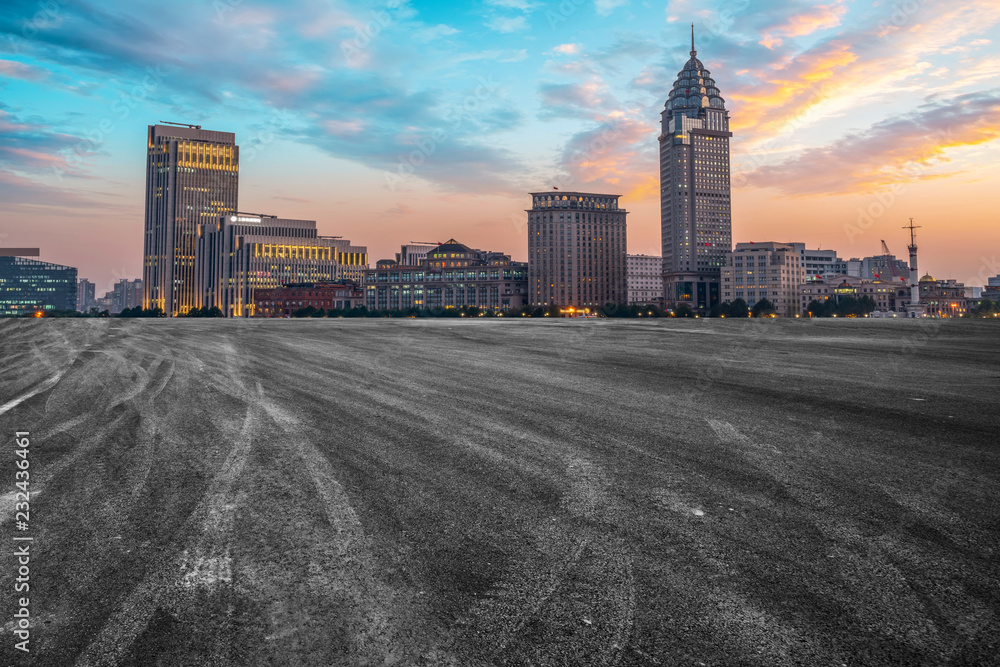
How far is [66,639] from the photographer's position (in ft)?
11.9

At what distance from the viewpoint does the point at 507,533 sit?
529 centimetres

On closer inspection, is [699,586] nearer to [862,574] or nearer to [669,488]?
[862,574]

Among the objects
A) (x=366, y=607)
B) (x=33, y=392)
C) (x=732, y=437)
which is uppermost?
(x=33, y=392)

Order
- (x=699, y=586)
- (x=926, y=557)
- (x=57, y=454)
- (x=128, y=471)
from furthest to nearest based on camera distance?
1. (x=57, y=454)
2. (x=128, y=471)
3. (x=926, y=557)
4. (x=699, y=586)

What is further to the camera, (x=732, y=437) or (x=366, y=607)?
(x=732, y=437)

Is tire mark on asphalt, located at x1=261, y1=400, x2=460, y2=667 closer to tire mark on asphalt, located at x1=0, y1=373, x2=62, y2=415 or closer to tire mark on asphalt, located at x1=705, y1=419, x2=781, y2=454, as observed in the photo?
tire mark on asphalt, located at x1=705, y1=419, x2=781, y2=454

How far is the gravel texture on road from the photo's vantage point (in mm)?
3631

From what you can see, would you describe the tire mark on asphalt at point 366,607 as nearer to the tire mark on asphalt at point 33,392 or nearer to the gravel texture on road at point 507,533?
the gravel texture on road at point 507,533

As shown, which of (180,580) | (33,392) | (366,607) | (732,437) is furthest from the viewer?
(33,392)

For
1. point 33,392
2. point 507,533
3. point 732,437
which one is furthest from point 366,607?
point 33,392

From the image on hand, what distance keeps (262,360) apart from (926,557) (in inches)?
844

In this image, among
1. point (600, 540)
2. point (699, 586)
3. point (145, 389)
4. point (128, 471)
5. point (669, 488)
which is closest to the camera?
point (699, 586)

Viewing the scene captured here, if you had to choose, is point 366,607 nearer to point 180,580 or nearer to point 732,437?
point 180,580

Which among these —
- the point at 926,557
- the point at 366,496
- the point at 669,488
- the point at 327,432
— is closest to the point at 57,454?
the point at 327,432
